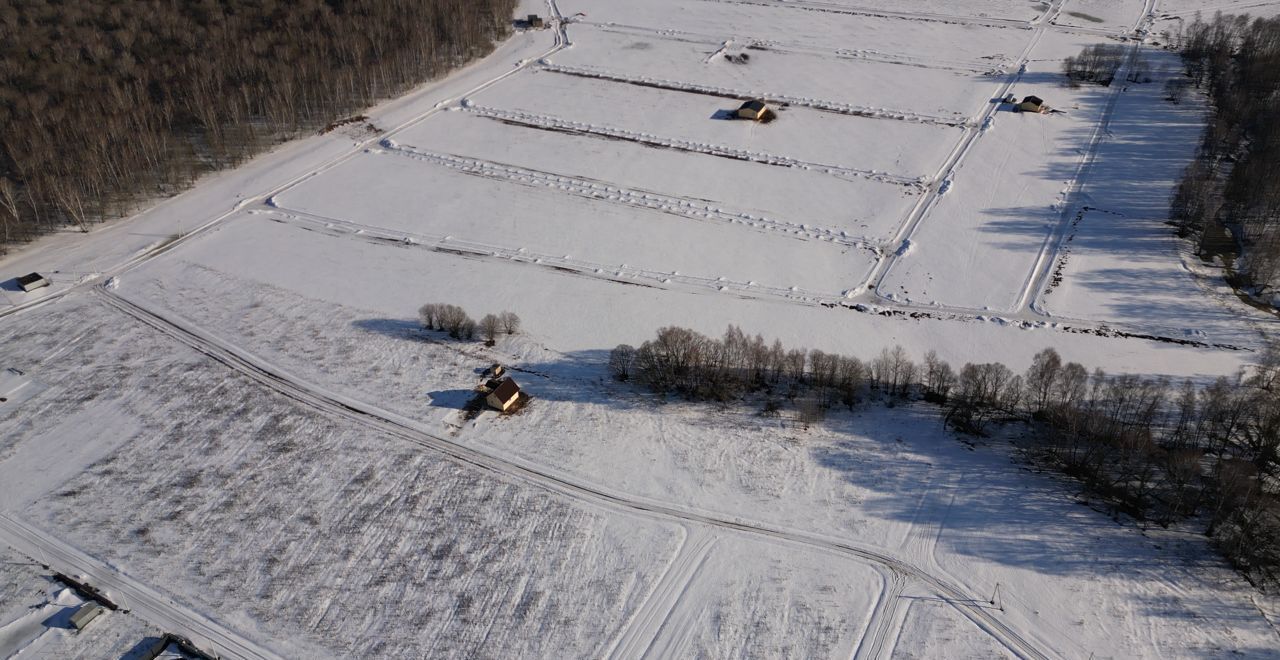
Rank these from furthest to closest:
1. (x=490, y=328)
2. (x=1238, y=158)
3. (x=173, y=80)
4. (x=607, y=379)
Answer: (x=173, y=80) < (x=1238, y=158) < (x=490, y=328) < (x=607, y=379)

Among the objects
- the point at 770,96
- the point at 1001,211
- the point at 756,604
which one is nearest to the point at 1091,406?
the point at 756,604

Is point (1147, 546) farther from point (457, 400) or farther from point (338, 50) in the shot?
point (338, 50)

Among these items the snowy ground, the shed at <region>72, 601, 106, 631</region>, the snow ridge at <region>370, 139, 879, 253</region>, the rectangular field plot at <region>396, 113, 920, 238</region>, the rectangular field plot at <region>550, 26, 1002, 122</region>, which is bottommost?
the snowy ground

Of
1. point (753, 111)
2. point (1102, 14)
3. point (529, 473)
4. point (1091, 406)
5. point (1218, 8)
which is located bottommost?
point (529, 473)

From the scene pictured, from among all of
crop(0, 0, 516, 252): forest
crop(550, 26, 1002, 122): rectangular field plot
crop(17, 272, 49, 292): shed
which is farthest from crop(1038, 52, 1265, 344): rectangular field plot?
crop(17, 272, 49, 292): shed

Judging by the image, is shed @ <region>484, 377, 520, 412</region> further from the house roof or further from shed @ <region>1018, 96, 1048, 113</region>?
shed @ <region>1018, 96, 1048, 113</region>

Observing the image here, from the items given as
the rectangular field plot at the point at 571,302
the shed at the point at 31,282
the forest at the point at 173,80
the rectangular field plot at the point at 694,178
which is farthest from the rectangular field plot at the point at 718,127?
the shed at the point at 31,282

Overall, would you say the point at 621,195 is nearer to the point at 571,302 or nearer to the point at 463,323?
the point at 571,302
